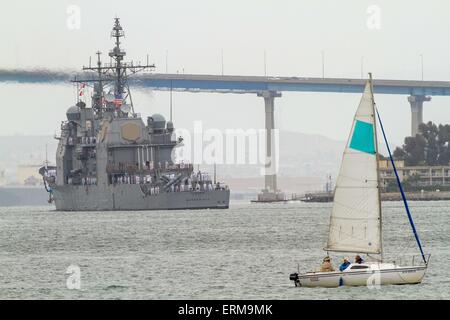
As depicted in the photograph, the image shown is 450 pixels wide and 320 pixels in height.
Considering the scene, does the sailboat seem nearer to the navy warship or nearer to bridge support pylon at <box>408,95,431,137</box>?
A: the navy warship

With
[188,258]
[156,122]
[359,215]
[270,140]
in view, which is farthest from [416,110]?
[359,215]

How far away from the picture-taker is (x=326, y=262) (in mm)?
48250

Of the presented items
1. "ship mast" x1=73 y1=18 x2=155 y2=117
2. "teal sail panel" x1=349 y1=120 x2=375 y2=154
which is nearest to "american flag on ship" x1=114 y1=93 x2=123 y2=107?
"ship mast" x1=73 y1=18 x2=155 y2=117

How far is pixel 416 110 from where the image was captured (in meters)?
190

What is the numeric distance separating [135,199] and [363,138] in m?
90.1

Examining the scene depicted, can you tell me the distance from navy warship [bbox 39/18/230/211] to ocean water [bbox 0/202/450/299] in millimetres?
31375

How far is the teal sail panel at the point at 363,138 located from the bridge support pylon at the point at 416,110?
140173 mm

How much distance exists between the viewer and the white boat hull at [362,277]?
156 ft

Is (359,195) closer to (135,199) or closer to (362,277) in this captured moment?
(362,277)

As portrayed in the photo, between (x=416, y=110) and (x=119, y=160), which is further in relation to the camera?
(x=416, y=110)

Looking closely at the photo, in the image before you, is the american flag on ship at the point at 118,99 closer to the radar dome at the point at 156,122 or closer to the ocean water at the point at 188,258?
the radar dome at the point at 156,122

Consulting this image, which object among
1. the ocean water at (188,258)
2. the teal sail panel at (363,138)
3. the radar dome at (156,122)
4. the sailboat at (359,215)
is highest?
the radar dome at (156,122)

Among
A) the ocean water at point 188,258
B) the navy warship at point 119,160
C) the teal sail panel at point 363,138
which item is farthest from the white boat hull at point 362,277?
the navy warship at point 119,160
